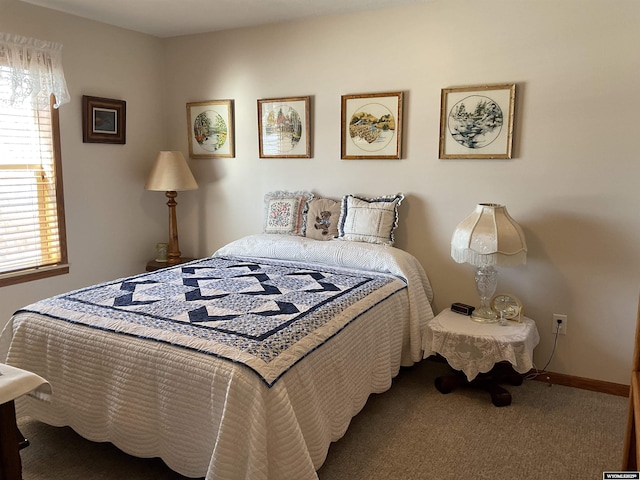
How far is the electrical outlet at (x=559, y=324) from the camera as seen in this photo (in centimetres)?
287

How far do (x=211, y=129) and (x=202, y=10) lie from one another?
36.1 inches

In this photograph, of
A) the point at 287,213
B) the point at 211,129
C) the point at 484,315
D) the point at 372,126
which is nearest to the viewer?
the point at 484,315

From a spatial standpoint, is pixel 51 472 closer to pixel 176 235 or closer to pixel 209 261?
pixel 209 261

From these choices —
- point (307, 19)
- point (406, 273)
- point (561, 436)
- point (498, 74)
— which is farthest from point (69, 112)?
point (561, 436)

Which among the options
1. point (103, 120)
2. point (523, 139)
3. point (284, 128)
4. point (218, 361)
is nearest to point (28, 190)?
point (103, 120)

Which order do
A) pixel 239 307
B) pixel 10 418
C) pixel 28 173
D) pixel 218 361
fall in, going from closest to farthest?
1. pixel 10 418
2. pixel 218 361
3. pixel 239 307
4. pixel 28 173

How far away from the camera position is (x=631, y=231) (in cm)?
265

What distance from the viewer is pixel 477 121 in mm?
2943

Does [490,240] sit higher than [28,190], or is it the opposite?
[28,190]

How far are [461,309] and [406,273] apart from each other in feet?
1.29

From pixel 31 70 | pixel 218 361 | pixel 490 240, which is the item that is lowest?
pixel 218 361

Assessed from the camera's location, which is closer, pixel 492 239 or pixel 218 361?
pixel 218 361

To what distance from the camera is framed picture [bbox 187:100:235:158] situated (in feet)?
12.5

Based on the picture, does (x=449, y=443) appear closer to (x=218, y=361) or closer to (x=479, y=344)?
(x=479, y=344)
